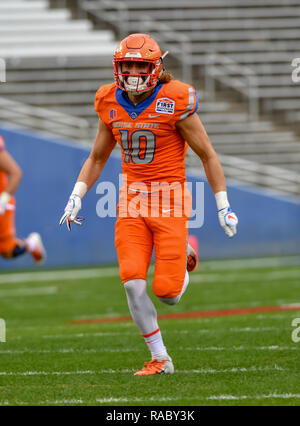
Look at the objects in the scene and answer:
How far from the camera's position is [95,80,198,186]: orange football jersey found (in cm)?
454

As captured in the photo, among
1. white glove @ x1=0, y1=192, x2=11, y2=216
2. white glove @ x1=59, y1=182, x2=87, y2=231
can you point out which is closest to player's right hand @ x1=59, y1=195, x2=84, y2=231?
white glove @ x1=59, y1=182, x2=87, y2=231

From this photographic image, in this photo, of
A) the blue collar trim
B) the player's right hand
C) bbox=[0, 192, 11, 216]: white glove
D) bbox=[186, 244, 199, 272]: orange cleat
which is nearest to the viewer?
the blue collar trim

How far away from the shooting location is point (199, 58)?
1634 centimetres

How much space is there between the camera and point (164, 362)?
4.51m

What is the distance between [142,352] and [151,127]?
155 centimetres

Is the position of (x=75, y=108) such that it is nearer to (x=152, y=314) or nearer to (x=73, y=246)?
(x=73, y=246)

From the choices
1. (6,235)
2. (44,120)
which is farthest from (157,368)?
(44,120)

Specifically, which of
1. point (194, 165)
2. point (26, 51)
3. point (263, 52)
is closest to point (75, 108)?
point (26, 51)

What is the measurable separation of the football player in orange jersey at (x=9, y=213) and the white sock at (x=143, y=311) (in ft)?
11.8

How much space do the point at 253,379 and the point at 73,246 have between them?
10.1 metres

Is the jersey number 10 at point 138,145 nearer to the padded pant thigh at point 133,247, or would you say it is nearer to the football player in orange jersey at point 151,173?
the football player in orange jersey at point 151,173

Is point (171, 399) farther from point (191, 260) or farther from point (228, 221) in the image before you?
point (191, 260)

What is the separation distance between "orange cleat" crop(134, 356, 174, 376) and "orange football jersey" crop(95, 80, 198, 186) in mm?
961

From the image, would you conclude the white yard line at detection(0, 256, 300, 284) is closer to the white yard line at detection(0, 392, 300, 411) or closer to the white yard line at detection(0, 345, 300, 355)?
the white yard line at detection(0, 345, 300, 355)
